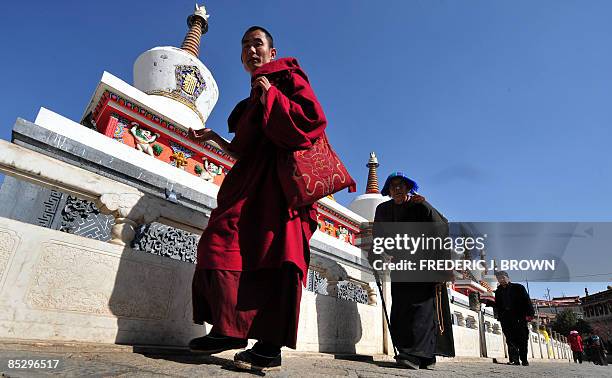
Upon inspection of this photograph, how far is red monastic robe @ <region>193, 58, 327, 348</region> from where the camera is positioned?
4.61 ft

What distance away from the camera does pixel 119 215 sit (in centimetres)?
178

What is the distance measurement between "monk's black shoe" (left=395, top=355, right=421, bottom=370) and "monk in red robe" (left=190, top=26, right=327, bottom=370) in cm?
135

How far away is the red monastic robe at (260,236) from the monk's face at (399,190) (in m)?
1.53

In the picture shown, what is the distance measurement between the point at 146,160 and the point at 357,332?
315cm

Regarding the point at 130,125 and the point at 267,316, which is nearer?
the point at 267,316

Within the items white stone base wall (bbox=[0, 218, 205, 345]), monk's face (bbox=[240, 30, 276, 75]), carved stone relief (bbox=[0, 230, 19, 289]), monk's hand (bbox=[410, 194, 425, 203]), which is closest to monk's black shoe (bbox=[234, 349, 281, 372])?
white stone base wall (bbox=[0, 218, 205, 345])

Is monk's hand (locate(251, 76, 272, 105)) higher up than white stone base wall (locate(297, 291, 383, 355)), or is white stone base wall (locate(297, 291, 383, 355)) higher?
monk's hand (locate(251, 76, 272, 105))

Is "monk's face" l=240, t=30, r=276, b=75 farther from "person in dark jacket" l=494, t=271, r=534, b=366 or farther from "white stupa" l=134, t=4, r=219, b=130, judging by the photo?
"person in dark jacket" l=494, t=271, r=534, b=366

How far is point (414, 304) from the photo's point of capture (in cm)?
273

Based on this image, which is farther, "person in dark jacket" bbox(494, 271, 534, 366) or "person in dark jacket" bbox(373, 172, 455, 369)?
"person in dark jacket" bbox(494, 271, 534, 366)

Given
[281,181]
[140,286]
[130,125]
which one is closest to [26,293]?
[140,286]

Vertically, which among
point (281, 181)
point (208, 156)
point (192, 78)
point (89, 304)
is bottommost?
point (89, 304)

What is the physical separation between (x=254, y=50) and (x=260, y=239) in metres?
1.04

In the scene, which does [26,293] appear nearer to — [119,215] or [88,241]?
[88,241]
